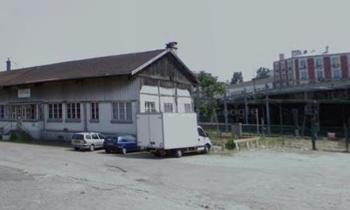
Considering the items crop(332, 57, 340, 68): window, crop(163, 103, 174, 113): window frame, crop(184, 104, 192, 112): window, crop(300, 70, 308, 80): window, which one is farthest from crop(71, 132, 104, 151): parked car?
crop(300, 70, 308, 80): window

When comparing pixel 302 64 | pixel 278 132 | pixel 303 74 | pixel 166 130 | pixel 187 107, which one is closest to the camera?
pixel 166 130

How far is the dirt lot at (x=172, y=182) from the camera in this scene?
11617mm

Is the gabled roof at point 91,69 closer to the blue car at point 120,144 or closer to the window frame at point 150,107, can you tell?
the window frame at point 150,107

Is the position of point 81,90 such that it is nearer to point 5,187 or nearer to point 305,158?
point 305,158

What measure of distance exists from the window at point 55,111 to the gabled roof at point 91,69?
2355mm

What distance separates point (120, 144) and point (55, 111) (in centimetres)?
1215

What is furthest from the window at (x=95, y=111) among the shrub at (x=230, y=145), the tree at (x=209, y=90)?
the tree at (x=209, y=90)

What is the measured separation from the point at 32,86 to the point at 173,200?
2936 cm

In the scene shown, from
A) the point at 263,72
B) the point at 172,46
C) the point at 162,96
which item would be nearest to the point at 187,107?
the point at 162,96

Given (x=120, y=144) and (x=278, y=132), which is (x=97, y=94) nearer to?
(x=120, y=144)

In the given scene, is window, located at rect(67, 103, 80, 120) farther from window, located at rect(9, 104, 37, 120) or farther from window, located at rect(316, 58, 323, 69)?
window, located at rect(316, 58, 323, 69)

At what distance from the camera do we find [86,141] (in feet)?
91.6

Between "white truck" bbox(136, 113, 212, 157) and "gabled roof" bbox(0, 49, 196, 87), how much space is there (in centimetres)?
613

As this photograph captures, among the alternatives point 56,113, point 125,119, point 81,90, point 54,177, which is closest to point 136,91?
point 125,119
